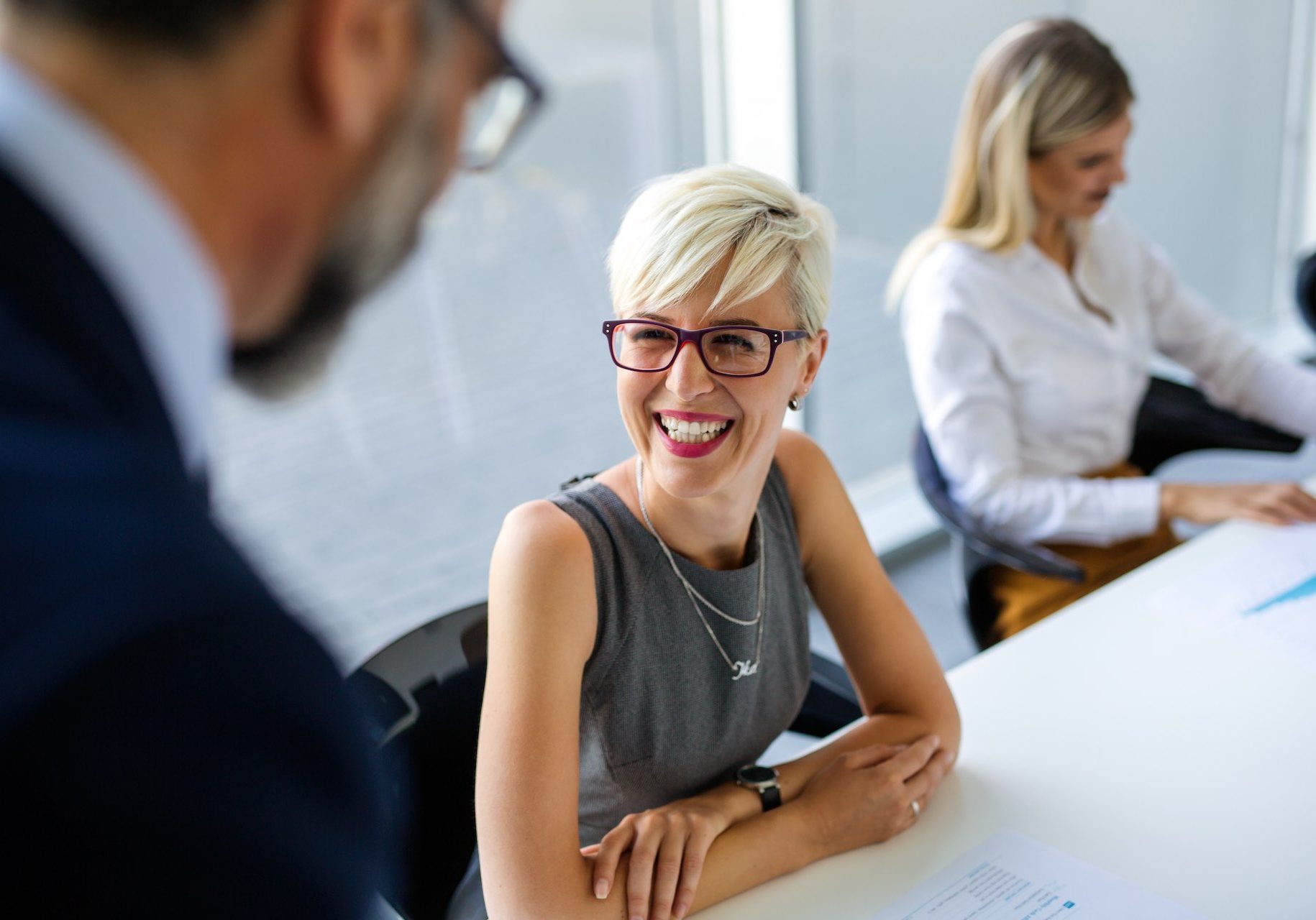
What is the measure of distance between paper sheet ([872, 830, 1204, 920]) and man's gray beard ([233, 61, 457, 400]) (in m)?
0.82

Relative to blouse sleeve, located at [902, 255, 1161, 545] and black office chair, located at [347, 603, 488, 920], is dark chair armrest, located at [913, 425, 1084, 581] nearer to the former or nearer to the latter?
blouse sleeve, located at [902, 255, 1161, 545]

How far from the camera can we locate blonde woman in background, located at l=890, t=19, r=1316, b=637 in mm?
2229

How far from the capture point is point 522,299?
3.79 meters

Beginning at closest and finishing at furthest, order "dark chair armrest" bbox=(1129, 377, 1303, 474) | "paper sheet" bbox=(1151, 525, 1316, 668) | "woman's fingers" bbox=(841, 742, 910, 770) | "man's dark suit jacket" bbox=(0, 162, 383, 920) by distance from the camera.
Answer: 1. "man's dark suit jacket" bbox=(0, 162, 383, 920)
2. "woman's fingers" bbox=(841, 742, 910, 770)
3. "paper sheet" bbox=(1151, 525, 1316, 668)
4. "dark chair armrest" bbox=(1129, 377, 1303, 474)

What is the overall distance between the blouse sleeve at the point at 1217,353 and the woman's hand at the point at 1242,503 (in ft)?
1.74

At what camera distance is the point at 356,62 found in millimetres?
571

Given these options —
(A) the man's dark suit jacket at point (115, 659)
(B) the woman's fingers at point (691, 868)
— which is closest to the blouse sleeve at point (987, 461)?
(B) the woman's fingers at point (691, 868)

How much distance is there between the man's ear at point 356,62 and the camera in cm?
55

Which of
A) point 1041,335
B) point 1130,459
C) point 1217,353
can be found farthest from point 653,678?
point 1217,353

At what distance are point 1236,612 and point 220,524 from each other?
5.18 feet

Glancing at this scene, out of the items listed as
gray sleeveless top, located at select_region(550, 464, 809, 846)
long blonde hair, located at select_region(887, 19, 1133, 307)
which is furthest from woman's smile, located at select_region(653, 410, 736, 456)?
long blonde hair, located at select_region(887, 19, 1133, 307)

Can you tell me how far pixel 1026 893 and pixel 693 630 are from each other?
48cm

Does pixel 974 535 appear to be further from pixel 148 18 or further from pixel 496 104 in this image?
pixel 148 18

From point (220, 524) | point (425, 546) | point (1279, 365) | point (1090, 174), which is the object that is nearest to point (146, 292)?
point (220, 524)
